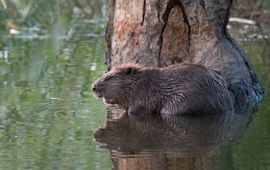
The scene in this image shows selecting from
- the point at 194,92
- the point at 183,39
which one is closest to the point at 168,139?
the point at 194,92

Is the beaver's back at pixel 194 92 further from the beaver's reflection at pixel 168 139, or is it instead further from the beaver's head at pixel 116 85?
the beaver's head at pixel 116 85

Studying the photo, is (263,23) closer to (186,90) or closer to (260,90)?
Result: (260,90)

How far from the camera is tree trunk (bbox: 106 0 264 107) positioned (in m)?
7.41

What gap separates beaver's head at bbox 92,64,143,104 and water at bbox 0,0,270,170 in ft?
0.45

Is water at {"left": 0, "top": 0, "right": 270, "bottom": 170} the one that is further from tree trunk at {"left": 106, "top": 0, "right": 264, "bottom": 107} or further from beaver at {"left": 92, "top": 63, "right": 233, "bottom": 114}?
tree trunk at {"left": 106, "top": 0, "right": 264, "bottom": 107}

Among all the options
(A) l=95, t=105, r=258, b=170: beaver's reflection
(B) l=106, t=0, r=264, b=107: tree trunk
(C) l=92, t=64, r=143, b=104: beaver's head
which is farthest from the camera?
(B) l=106, t=0, r=264, b=107: tree trunk

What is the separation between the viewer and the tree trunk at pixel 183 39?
741 centimetres

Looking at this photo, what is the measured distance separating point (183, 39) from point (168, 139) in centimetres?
218

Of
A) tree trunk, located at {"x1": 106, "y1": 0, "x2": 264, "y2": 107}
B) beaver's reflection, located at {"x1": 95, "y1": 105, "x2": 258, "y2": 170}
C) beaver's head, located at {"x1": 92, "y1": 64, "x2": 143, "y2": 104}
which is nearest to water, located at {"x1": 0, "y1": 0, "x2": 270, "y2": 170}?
beaver's reflection, located at {"x1": 95, "y1": 105, "x2": 258, "y2": 170}

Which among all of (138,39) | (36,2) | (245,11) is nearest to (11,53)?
(36,2)

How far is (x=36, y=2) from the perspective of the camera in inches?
426

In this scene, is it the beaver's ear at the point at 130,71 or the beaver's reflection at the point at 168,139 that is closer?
the beaver's reflection at the point at 168,139

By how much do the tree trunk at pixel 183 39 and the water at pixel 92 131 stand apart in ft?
1.08

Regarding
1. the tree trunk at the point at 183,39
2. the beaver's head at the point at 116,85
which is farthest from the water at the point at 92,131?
the tree trunk at the point at 183,39
